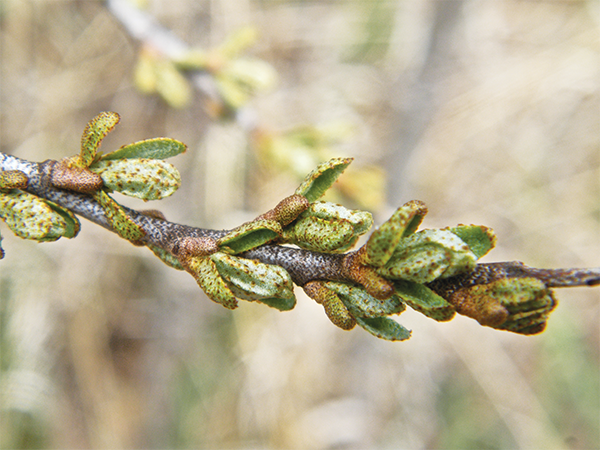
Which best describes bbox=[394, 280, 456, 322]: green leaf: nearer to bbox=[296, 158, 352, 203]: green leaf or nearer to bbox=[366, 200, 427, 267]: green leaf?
bbox=[366, 200, 427, 267]: green leaf

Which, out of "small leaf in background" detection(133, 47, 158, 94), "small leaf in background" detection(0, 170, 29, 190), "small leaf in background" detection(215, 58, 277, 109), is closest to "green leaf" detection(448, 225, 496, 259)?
"small leaf in background" detection(0, 170, 29, 190)

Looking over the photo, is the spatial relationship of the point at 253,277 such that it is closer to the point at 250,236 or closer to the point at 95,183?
the point at 250,236

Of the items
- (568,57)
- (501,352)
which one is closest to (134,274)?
(501,352)

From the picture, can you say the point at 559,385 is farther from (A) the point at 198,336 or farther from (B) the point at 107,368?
(B) the point at 107,368

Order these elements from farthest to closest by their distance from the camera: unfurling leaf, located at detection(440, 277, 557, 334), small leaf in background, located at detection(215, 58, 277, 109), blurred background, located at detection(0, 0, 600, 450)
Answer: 1. blurred background, located at detection(0, 0, 600, 450)
2. small leaf in background, located at detection(215, 58, 277, 109)
3. unfurling leaf, located at detection(440, 277, 557, 334)

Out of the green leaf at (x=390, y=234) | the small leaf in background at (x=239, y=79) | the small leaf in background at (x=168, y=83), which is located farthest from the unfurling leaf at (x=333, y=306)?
the small leaf in background at (x=168, y=83)

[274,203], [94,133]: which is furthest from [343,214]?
[274,203]

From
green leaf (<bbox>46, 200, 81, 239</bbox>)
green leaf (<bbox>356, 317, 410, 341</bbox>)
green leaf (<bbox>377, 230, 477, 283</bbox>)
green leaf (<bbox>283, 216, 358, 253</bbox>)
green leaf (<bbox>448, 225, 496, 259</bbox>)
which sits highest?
green leaf (<bbox>46, 200, 81, 239</bbox>)

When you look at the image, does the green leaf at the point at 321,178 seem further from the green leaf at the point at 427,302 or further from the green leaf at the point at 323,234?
the green leaf at the point at 427,302
